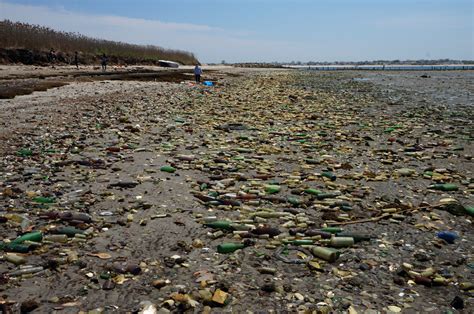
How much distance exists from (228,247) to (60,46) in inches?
1942

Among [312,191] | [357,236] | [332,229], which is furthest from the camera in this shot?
[312,191]

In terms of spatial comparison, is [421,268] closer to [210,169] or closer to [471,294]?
[471,294]

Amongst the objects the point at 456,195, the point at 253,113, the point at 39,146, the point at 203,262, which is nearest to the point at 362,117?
the point at 253,113

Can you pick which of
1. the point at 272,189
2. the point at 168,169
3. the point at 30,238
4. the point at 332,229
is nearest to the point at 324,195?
the point at 272,189

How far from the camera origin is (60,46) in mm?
46312

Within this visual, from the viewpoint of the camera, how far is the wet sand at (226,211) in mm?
3309

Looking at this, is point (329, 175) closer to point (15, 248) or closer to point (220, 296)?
point (220, 296)

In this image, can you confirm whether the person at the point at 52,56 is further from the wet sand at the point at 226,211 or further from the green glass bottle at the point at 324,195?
the green glass bottle at the point at 324,195

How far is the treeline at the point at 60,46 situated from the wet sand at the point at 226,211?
3476cm

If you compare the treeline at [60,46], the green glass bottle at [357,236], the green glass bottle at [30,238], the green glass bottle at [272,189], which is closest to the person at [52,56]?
the treeline at [60,46]

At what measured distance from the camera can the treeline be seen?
40344 millimetres

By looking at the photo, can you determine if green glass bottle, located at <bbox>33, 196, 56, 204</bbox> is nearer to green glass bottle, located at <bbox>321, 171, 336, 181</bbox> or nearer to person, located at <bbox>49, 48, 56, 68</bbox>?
green glass bottle, located at <bbox>321, 171, 336, 181</bbox>

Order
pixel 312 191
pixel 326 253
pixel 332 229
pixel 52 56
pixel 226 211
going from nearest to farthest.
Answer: pixel 326 253
pixel 332 229
pixel 226 211
pixel 312 191
pixel 52 56

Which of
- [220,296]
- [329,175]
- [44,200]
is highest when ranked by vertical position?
[329,175]
